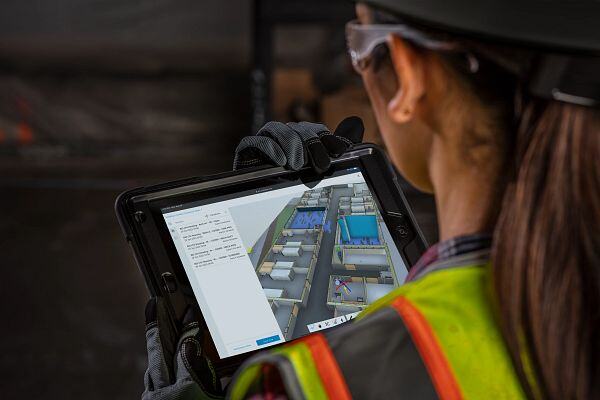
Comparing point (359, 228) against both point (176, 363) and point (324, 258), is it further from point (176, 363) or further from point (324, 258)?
point (176, 363)

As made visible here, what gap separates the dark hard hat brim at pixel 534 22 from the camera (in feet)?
1.21

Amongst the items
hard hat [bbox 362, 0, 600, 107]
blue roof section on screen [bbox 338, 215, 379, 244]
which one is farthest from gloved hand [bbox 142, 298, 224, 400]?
hard hat [bbox 362, 0, 600, 107]

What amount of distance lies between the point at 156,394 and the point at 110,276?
96.0 inches

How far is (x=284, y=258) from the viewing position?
0.74m

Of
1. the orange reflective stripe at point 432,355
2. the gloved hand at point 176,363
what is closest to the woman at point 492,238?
the orange reflective stripe at point 432,355

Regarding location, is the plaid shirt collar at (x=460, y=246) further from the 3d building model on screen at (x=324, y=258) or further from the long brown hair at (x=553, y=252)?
the 3d building model on screen at (x=324, y=258)

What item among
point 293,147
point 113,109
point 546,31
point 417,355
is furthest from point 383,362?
point 113,109

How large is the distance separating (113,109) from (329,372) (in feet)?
19.6

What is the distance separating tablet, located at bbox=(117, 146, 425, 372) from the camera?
71 cm

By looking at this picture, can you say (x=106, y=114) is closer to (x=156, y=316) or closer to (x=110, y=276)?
(x=110, y=276)

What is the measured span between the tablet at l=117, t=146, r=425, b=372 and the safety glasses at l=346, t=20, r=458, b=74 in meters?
0.26

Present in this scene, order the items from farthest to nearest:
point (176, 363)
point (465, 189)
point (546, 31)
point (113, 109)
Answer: point (113, 109) < point (176, 363) < point (465, 189) < point (546, 31)

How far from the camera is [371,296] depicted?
0.73m

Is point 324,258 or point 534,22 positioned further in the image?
point 324,258
